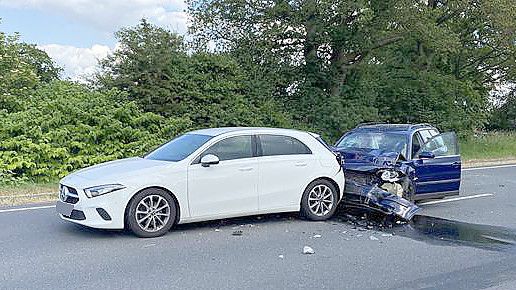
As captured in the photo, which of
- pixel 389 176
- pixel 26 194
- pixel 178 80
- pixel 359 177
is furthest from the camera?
pixel 178 80

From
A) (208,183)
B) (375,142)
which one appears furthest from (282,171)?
(375,142)

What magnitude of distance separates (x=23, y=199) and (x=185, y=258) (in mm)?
5728

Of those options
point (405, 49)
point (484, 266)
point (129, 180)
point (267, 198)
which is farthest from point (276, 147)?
point (405, 49)

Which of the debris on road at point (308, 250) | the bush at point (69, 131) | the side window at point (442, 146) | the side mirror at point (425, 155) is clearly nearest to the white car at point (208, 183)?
the debris on road at point (308, 250)

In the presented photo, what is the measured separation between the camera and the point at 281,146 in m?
8.95

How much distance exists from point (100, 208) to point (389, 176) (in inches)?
192

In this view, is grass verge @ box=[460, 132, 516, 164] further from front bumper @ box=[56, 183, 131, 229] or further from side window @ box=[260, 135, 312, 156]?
front bumper @ box=[56, 183, 131, 229]

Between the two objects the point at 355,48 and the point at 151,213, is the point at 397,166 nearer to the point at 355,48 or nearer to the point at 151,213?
the point at 151,213

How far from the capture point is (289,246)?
735 centimetres

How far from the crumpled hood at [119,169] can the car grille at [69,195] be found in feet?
0.83

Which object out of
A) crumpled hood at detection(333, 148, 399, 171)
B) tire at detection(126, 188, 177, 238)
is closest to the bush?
tire at detection(126, 188, 177, 238)

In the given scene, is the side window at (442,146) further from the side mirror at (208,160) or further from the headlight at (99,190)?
the headlight at (99,190)

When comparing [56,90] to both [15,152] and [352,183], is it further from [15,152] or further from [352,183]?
[352,183]

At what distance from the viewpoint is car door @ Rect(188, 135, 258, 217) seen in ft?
26.1
